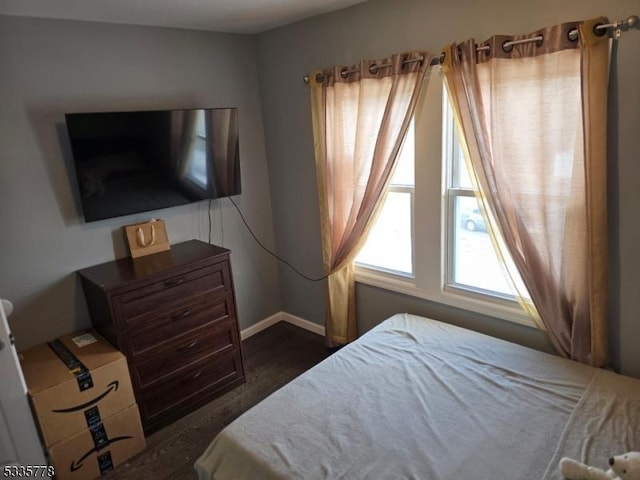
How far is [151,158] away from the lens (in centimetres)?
250

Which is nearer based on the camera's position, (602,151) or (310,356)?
(602,151)

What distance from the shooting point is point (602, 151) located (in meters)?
1.74

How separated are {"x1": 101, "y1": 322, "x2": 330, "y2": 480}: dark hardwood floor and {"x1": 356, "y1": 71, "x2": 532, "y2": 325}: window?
0.97 metres

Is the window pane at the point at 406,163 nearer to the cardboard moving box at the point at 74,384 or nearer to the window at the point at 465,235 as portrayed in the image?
the window at the point at 465,235

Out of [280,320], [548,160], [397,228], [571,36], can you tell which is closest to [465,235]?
[397,228]

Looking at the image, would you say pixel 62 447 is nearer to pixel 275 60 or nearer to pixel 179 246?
pixel 179 246

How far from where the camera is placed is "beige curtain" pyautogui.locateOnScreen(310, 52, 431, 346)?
2.33m

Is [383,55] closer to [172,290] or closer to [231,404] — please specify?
[172,290]

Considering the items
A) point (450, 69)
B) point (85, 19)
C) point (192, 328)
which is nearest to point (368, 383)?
point (192, 328)

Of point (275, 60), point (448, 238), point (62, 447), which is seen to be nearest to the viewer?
point (62, 447)

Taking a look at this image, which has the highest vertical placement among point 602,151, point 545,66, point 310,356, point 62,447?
point 545,66

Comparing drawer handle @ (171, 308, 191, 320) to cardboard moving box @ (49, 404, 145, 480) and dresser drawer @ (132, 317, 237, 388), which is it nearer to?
Result: dresser drawer @ (132, 317, 237, 388)

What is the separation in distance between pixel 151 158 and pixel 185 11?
861mm

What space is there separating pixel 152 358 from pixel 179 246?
796 millimetres
